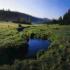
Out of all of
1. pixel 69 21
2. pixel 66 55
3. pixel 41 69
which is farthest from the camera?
pixel 69 21

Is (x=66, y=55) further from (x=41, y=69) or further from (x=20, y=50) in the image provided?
(x=20, y=50)

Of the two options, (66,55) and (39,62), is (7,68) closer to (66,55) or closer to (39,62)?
(39,62)

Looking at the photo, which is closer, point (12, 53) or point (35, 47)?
point (12, 53)

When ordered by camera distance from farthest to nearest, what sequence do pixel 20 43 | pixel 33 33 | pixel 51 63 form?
pixel 33 33 → pixel 20 43 → pixel 51 63

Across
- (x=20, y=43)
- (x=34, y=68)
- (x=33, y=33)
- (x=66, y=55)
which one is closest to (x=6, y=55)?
(x=20, y=43)

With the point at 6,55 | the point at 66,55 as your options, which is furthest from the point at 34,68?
the point at 6,55

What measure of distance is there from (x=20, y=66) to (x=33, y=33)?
5015 centimetres

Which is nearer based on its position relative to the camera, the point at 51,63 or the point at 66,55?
the point at 51,63

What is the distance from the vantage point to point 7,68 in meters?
25.5

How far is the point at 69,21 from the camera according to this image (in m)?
143

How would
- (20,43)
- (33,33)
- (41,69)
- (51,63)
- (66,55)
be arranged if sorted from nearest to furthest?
(41,69) < (51,63) < (66,55) < (20,43) < (33,33)

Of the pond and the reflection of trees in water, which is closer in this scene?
the reflection of trees in water

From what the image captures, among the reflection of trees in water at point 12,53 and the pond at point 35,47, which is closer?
the reflection of trees in water at point 12,53

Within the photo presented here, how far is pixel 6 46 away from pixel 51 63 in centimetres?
2278
